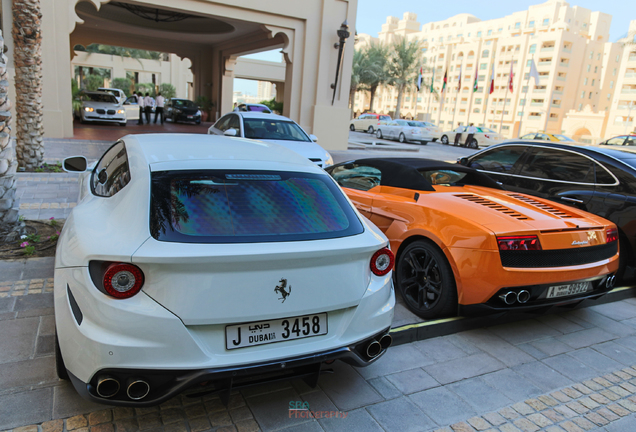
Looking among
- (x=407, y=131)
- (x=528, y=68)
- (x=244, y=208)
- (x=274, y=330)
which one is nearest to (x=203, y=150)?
(x=244, y=208)

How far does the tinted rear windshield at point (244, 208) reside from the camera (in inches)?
89.3

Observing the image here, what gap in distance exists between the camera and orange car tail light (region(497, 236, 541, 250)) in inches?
137

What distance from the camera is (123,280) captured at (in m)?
2.06

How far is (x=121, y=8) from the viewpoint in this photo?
763 inches

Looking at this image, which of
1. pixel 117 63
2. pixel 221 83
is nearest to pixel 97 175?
pixel 221 83

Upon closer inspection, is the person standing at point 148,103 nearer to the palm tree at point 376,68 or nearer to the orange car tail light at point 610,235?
the orange car tail light at point 610,235

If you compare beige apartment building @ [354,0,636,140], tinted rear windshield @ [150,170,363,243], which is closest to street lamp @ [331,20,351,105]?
tinted rear windshield @ [150,170,363,243]

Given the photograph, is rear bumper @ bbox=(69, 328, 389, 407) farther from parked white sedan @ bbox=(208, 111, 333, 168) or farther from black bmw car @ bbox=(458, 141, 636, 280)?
parked white sedan @ bbox=(208, 111, 333, 168)

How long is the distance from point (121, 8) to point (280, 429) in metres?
21.3

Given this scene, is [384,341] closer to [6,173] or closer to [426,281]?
[426,281]

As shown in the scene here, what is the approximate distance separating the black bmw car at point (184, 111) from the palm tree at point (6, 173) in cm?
1983

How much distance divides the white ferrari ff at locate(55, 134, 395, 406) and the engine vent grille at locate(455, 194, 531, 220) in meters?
1.62

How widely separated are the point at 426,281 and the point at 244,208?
2153mm

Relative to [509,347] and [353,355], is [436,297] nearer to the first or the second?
[509,347]
